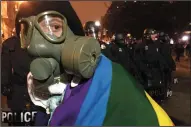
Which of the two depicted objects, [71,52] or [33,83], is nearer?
[71,52]

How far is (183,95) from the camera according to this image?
971cm

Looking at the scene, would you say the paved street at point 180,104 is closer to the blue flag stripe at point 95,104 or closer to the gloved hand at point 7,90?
the gloved hand at point 7,90

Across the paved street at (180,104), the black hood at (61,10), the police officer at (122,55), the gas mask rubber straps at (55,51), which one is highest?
the black hood at (61,10)

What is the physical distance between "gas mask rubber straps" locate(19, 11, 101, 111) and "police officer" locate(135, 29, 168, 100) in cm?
595

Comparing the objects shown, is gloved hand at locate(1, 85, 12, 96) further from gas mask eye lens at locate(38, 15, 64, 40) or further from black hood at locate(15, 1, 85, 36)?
gas mask eye lens at locate(38, 15, 64, 40)

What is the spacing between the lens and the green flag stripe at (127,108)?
4.44ft

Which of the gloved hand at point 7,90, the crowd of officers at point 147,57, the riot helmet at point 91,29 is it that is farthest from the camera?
the crowd of officers at point 147,57

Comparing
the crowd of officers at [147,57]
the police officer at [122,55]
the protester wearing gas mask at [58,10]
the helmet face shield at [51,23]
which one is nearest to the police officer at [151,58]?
the crowd of officers at [147,57]

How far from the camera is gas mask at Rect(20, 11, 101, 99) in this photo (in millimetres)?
1436

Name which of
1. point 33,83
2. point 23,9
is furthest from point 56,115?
point 23,9

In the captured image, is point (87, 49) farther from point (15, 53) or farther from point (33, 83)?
point (15, 53)

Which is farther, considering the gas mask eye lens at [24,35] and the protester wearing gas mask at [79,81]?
the gas mask eye lens at [24,35]

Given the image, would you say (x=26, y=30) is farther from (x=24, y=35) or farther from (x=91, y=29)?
(x=91, y=29)

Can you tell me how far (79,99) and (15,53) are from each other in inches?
129
